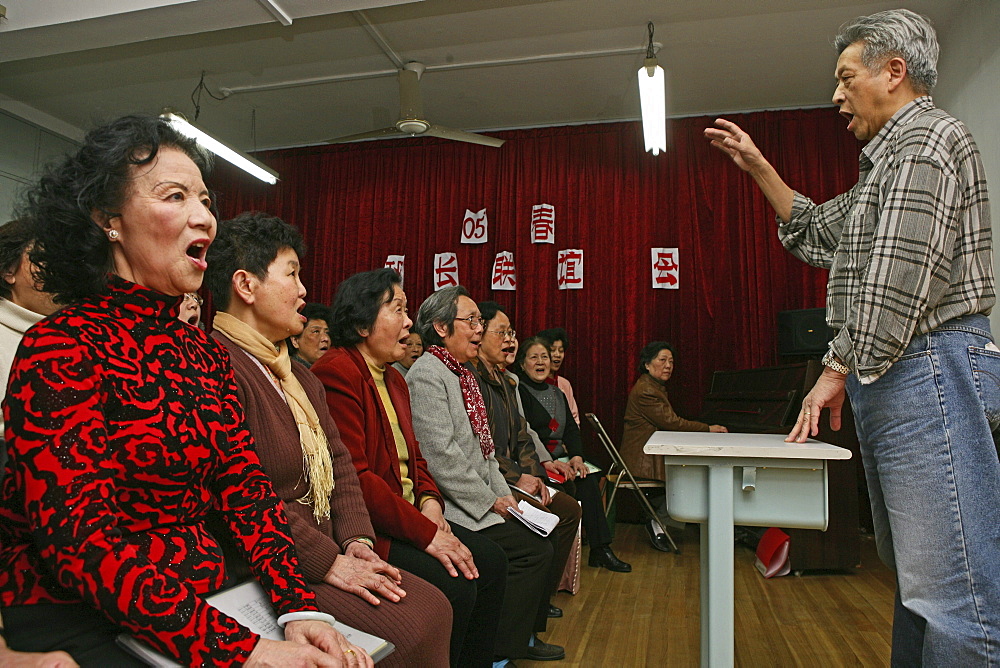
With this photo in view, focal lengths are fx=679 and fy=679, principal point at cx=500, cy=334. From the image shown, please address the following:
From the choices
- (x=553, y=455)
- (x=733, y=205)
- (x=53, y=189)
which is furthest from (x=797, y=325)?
(x=53, y=189)

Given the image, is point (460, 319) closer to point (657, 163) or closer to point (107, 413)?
point (107, 413)

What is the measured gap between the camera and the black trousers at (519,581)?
2.26 m

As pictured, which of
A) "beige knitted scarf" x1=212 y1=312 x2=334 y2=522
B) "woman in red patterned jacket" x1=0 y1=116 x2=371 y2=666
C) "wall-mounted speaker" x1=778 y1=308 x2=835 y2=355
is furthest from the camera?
"wall-mounted speaker" x1=778 y1=308 x2=835 y2=355

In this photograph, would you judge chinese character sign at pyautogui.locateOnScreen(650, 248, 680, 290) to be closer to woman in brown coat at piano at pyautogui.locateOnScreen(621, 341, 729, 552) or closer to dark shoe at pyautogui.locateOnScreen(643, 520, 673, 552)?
woman in brown coat at piano at pyautogui.locateOnScreen(621, 341, 729, 552)

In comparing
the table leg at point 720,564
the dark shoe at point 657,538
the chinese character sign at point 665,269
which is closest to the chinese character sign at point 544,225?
the chinese character sign at point 665,269

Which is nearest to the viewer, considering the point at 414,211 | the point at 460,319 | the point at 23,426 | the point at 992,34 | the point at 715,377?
the point at 23,426

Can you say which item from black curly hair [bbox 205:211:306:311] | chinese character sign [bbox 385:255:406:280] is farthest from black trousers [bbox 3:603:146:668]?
chinese character sign [bbox 385:255:406:280]

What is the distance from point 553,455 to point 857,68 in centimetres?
297

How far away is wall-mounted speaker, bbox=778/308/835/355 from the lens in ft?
17.0

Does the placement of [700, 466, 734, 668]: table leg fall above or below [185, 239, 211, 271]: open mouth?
below

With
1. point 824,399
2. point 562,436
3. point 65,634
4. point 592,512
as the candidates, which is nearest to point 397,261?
point 562,436

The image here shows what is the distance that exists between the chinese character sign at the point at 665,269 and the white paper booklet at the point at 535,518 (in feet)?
13.0

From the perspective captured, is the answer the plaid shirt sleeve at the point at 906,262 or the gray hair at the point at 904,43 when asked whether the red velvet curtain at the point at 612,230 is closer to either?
the gray hair at the point at 904,43

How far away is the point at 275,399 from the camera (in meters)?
1.54
